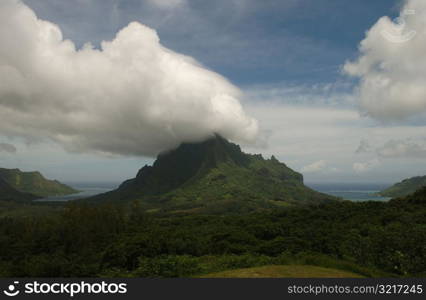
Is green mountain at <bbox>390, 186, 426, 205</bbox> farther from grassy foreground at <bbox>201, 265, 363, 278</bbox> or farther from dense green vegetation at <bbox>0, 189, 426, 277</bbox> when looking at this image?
grassy foreground at <bbox>201, 265, 363, 278</bbox>

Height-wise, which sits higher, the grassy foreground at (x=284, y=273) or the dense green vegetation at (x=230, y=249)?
the grassy foreground at (x=284, y=273)

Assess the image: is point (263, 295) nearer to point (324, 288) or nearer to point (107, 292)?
point (324, 288)

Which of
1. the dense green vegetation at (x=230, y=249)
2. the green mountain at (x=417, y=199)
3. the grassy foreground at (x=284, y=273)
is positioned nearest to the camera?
the grassy foreground at (x=284, y=273)

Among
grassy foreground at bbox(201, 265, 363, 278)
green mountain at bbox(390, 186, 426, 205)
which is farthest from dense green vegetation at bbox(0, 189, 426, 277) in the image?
grassy foreground at bbox(201, 265, 363, 278)

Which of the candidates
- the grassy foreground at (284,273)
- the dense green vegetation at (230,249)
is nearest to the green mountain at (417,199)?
the dense green vegetation at (230,249)

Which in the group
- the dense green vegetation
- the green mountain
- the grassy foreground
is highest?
the green mountain

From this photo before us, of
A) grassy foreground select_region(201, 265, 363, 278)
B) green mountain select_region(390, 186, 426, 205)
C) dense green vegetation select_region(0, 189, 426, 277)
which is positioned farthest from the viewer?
green mountain select_region(390, 186, 426, 205)

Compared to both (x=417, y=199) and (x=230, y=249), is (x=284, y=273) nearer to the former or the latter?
(x=230, y=249)

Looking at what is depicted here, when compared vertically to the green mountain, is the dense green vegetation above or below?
below

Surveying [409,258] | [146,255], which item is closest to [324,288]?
[409,258]

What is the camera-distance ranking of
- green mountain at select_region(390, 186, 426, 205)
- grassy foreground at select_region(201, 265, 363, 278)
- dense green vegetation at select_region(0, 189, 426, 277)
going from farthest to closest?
green mountain at select_region(390, 186, 426, 205)
dense green vegetation at select_region(0, 189, 426, 277)
grassy foreground at select_region(201, 265, 363, 278)

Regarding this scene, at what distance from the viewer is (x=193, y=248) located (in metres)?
40.3

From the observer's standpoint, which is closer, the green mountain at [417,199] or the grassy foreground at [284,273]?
the grassy foreground at [284,273]

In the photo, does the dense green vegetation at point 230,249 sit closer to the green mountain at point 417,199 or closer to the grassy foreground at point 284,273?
the green mountain at point 417,199
